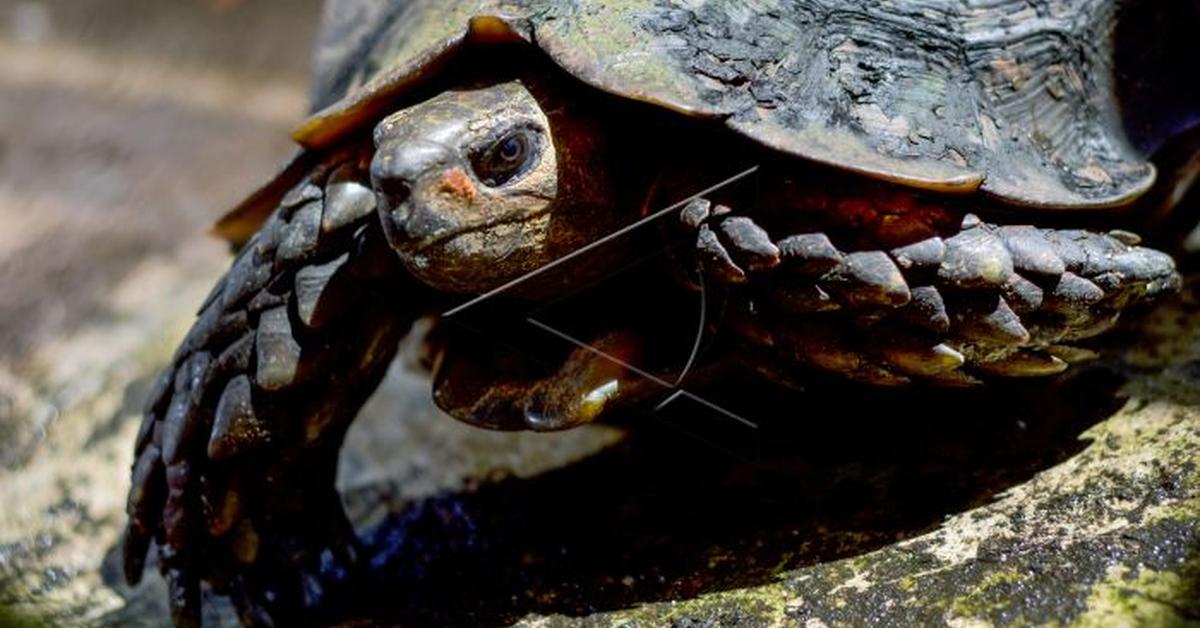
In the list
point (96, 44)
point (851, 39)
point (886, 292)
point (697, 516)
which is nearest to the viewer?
point (886, 292)

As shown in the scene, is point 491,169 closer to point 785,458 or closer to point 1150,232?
point 785,458

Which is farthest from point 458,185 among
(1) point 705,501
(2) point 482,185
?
(1) point 705,501

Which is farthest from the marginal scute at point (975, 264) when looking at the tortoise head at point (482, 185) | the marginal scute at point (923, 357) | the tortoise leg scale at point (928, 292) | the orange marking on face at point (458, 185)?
the orange marking on face at point (458, 185)

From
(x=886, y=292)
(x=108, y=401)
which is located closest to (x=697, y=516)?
(x=886, y=292)

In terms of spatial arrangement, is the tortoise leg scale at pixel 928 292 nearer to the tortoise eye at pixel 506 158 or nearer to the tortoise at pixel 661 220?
the tortoise at pixel 661 220

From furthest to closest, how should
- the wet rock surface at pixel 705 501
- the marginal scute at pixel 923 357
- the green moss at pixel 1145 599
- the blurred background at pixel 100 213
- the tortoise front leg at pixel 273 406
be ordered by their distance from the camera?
1. the blurred background at pixel 100 213
2. the tortoise front leg at pixel 273 406
3. the marginal scute at pixel 923 357
4. the wet rock surface at pixel 705 501
5. the green moss at pixel 1145 599

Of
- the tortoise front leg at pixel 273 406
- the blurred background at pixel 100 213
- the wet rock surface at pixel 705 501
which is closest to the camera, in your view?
the wet rock surface at pixel 705 501

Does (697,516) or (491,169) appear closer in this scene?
(491,169)
